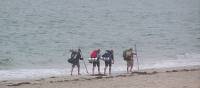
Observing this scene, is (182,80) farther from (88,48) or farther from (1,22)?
(1,22)

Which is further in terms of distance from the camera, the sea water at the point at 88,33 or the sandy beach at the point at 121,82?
the sea water at the point at 88,33

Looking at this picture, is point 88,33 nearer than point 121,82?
No

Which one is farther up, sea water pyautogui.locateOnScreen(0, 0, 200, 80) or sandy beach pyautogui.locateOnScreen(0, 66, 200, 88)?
sea water pyautogui.locateOnScreen(0, 0, 200, 80)

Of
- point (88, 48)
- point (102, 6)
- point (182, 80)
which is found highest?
point (102, 6)

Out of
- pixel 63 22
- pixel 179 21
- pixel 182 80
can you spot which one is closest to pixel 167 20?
pixel 179 21

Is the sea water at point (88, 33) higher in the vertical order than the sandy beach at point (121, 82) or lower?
higher

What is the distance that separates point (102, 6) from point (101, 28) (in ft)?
92.1

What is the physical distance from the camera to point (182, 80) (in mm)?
18859

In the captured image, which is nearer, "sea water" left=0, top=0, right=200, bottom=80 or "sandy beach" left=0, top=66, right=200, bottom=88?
"sandy beach" left=0, top=66, right=200, bottom=88

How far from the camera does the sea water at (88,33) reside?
3009 cm

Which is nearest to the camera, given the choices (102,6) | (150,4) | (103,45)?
(103,45)

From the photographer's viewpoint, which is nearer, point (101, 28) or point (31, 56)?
point (31, 56)

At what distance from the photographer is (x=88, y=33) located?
50125 mm

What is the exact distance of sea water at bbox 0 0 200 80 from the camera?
1185 inches
